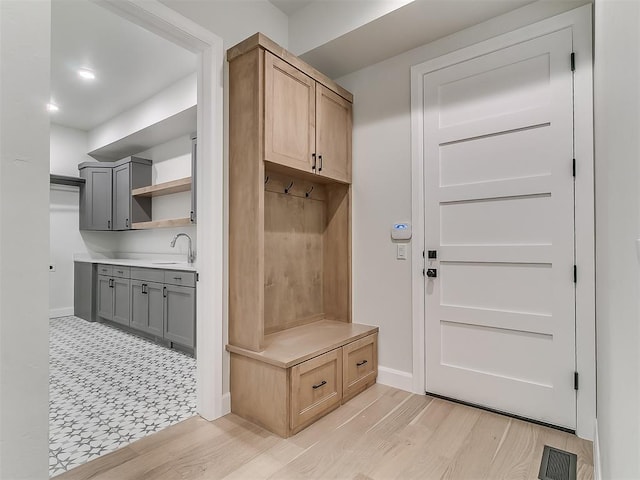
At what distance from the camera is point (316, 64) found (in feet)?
9.40

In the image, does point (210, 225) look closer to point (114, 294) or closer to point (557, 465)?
point (557, 465)

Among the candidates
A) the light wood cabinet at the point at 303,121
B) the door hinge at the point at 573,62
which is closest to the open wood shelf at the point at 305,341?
the light wood cabinet at the point at 303,121

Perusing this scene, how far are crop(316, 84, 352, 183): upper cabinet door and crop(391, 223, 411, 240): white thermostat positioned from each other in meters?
0.55

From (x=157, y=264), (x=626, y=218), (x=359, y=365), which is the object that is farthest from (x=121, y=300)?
(x=626, y=218)

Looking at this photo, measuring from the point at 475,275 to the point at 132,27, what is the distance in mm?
3286

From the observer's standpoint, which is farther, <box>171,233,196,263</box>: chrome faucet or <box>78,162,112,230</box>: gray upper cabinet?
<box>78,162,112,230</box>: gray upper cabinet

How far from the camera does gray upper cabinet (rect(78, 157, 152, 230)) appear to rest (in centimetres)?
497

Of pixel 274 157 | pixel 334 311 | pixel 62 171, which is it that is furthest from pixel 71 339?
pixel 274 157

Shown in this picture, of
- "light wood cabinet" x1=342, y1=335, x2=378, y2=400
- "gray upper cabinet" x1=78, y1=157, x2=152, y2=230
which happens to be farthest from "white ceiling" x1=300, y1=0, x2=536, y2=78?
"gray upper cabinet" x1=78, y1=157, x2=152, y2=230

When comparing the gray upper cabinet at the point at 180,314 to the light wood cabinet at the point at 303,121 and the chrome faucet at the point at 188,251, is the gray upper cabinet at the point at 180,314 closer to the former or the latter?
the chrome faucet at the point at 188,251

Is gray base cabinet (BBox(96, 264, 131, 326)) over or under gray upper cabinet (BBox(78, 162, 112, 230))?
under

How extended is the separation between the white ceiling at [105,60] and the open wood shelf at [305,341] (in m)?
2.72

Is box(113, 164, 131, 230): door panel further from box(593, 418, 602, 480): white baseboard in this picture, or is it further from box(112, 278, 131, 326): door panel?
box(593, 418, 602, 480): white baseboard

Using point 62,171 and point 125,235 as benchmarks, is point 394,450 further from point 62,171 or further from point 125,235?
point 62,171
